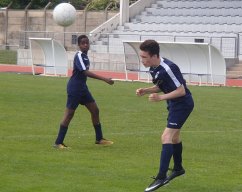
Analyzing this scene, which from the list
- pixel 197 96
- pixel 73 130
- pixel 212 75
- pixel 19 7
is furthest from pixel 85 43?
pixel 19 7

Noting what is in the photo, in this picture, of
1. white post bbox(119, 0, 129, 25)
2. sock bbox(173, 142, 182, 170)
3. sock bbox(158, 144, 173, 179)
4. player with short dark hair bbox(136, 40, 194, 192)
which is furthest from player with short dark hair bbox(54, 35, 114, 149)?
white post bbox(119, 0, 129, 25)

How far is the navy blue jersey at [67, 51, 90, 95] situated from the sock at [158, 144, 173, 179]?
13.0 ft

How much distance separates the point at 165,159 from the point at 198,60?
25.2 metres

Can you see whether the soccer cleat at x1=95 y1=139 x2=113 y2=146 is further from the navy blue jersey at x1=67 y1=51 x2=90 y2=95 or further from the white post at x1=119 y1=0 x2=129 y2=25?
the white post at x1=119 y1=0 x2=129 y2=25

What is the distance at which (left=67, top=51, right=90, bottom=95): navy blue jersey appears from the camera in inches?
578

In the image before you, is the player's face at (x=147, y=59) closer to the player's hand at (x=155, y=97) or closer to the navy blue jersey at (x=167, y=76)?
the navy blue jersey at (x=167, y=76)

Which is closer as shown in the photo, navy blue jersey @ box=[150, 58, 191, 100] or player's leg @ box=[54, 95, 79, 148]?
navy blue jersey @ box=[150, 58, 191, 100]

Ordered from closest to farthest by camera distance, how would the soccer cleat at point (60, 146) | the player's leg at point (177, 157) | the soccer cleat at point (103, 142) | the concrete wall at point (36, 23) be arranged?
1. the player's leg at point (177, 157)
2. the soccer cleat at point (60, 146)
3. the soccer cleat at point (103, 142)
4. the concrete wall at point (36, 23)

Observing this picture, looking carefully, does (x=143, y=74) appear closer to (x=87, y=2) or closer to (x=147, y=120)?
(x=147, y=120)

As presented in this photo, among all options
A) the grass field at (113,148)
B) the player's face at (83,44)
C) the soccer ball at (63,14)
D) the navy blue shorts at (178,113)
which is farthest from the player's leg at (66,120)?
the soccer ball at (63,14)

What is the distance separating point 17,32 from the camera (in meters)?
57.1

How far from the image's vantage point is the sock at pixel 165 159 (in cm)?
1090

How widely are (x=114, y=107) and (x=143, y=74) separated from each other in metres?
15.3

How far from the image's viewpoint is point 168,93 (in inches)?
440
